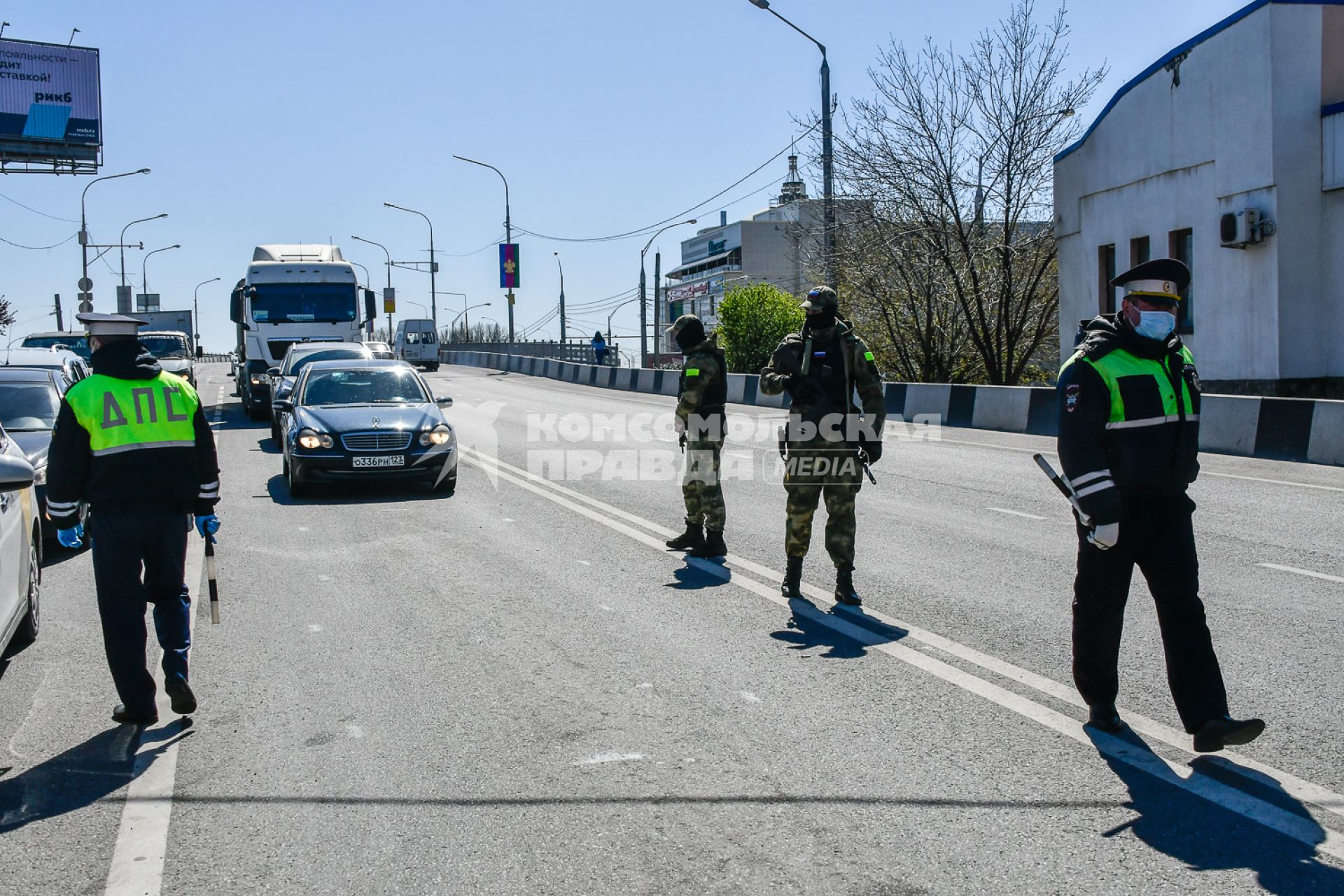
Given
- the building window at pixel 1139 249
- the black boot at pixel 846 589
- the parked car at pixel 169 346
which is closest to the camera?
the black boot at pixel 846 589

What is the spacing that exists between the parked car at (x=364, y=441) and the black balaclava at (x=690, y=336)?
461cm

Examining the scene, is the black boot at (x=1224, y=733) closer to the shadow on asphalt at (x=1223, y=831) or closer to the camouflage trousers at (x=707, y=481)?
the shadow on asphalt at (x=1223, y=831)

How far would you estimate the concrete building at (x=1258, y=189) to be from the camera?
64.0 ft

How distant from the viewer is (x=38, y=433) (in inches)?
404

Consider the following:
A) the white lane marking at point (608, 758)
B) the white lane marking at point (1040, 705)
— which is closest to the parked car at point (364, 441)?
the white lane marking at point (1040, 705)

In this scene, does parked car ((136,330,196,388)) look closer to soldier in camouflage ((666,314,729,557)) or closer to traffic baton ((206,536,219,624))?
soldier in camouflage ((666,314,729,557))

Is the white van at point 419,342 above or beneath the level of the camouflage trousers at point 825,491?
above

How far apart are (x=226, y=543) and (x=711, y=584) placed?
171 inches

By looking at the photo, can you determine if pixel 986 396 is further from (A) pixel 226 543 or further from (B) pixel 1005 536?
(A) pixel 226 543

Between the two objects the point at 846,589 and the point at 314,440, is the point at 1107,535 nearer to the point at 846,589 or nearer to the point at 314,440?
the point at 846,589

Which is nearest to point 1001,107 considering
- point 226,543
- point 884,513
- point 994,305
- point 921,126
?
point 921,126

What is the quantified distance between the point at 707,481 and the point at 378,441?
4916mm

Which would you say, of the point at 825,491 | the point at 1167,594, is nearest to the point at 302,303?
the point at 825,491

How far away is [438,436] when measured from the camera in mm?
12797
